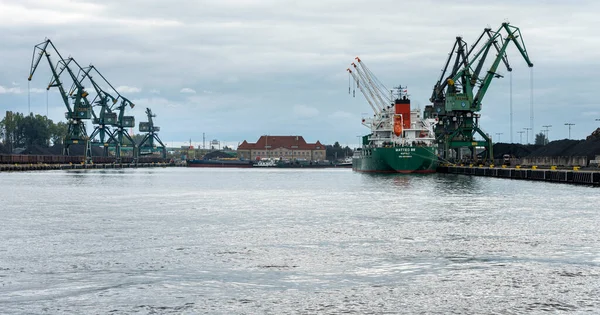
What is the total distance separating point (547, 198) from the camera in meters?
54.2

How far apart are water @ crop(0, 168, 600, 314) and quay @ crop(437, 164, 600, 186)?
93.0 ft

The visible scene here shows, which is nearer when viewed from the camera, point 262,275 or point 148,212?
point 262,275

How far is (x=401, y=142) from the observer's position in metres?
118

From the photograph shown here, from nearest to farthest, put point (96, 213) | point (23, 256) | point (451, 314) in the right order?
point (451, 314)
point (23, 256)
point (96, 213)

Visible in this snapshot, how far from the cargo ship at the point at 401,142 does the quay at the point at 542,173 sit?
5.76 m

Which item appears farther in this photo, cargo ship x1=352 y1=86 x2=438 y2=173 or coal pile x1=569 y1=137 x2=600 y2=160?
coal pile x1=569 y1=137 x2=600 y2=160

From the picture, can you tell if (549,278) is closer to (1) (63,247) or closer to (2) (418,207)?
(1) (63,247)

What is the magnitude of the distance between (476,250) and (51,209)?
1124 inches

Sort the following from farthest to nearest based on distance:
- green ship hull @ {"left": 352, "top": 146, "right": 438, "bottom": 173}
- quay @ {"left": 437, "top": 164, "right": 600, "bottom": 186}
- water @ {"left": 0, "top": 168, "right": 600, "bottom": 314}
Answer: green ship hull @ {"left": 352, "top": 146, "right": 438, "bottom": 173}, quay @ {"left": 437, "top": 164, "right": 600, "bottom": 186}, water @ {"left": 0, "top": 168, "right": 600, "bottom": 314}

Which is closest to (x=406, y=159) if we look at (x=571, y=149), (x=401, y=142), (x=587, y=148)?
(x=401, y=142)

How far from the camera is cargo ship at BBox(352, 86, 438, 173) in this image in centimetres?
11506

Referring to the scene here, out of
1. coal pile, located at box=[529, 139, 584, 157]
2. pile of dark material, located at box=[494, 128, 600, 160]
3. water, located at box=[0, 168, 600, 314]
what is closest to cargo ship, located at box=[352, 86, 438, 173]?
pile of dark material, located at box=[494, 128, 600, 160]

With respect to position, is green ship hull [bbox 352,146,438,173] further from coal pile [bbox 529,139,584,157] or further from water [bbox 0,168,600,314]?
water [bbox 0,168,600,314]

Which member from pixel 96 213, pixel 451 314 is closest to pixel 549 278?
pixel 451 314
